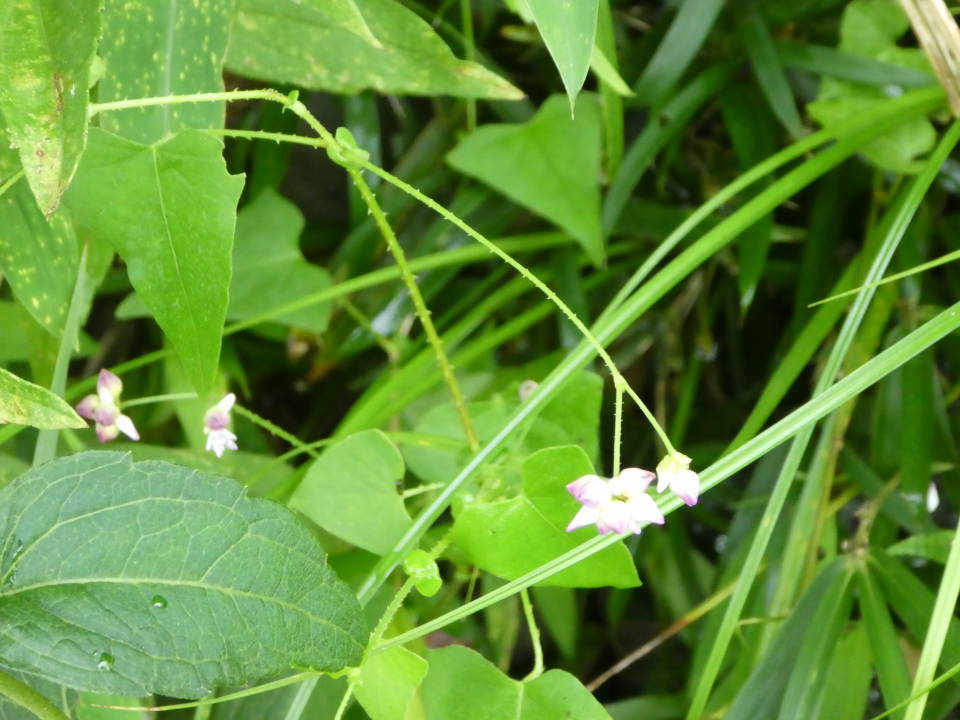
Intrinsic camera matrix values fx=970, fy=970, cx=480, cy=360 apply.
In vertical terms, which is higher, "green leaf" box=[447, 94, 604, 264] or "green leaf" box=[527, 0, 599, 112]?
"green leaf" box=[527, 0, 599, 112]

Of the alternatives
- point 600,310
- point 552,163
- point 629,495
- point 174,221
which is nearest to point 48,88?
point 174,221

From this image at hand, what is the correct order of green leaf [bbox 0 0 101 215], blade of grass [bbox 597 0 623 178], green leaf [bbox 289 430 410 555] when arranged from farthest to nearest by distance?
blade of grass [bbox 597 0 623 178]
green leaf [bbox 289 430 410 555]
green leaf [bbox 0 0 101 215]

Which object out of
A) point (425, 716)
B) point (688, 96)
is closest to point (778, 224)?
point (688, 96)

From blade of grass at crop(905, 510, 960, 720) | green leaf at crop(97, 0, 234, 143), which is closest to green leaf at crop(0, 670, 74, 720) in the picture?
green leaf at crop(97, 0, 234, 143)

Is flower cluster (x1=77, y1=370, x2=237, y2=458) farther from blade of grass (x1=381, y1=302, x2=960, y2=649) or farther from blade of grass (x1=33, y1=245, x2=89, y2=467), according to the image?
blade of grass (x1=381, y1=302, x2=960, y2=649)

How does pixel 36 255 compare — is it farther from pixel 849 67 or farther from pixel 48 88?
pixel 849 67

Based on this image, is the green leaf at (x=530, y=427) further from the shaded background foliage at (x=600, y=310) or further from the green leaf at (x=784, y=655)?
the green leaf at (x=784, y=655)

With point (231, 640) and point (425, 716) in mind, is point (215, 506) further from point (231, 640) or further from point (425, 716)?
point (425, 716)
